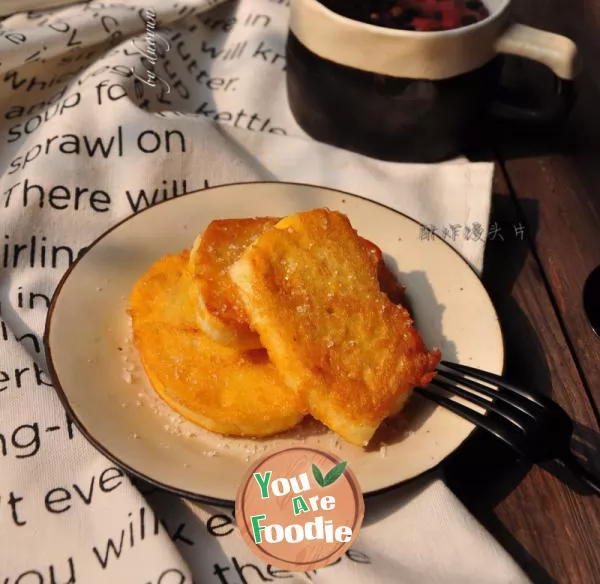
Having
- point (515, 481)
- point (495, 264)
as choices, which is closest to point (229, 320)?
point (515, 481)

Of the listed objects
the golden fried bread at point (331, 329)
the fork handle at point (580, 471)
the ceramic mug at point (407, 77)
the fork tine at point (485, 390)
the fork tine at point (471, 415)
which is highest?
the ceramic mug at point (407, 77)

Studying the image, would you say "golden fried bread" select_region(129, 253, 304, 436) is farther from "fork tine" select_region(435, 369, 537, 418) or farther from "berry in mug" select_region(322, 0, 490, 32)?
"berry in mug" select_region(322, 0, 490, 32)

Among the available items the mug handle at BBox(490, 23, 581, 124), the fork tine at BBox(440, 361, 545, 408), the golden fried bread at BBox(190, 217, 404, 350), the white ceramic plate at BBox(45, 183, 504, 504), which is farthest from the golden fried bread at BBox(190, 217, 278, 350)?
the mug handle at BBox(490, 23, 581, 124)

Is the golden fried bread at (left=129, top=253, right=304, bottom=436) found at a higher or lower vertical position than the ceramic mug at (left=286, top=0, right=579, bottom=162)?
lower

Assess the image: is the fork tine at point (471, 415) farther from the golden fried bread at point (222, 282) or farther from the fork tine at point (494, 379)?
the golden fried bread at point (222, 282)

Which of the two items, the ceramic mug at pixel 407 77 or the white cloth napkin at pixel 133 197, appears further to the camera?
the ceramic mug at pixel 407 77

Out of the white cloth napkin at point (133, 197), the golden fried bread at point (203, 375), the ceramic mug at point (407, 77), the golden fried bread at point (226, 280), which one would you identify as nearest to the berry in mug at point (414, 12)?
the ceramic mug at point (407, 77)

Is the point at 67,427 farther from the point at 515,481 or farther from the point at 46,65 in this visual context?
the point at 46,65

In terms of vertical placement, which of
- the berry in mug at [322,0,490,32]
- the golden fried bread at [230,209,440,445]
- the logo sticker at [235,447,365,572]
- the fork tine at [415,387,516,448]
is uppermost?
the berry in mug at [322,0,490,32]
